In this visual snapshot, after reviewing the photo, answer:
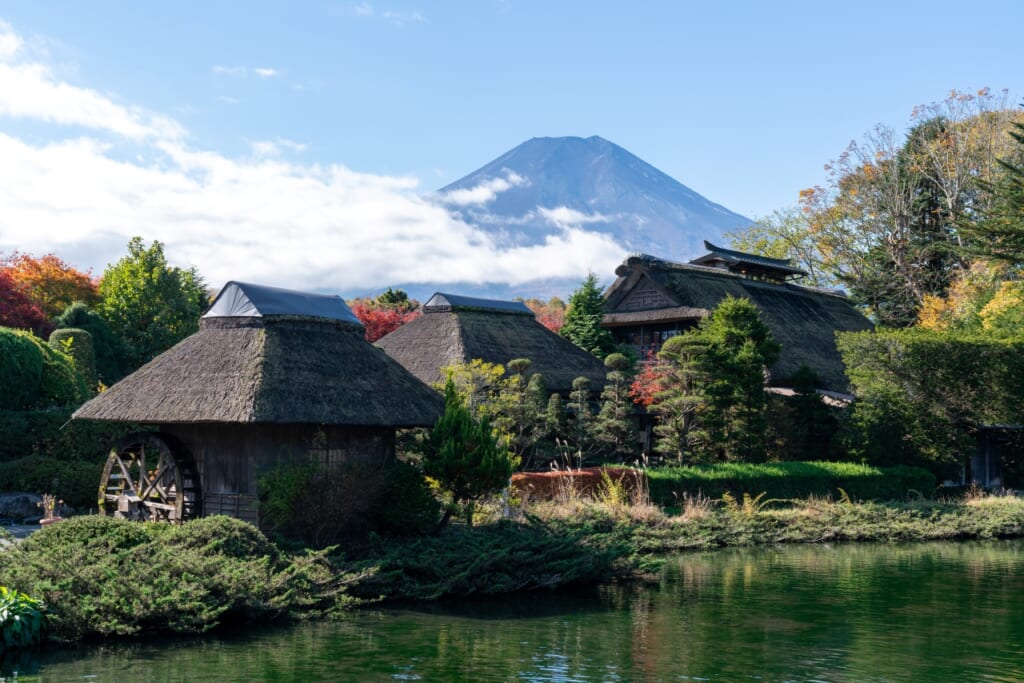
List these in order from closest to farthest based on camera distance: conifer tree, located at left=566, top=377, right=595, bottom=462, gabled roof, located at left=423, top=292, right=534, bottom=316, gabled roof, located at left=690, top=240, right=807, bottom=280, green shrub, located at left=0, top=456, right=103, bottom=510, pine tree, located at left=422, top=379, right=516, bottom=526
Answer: pine tree, located at left=422, top=379, right=516, bottom=526 < green shrub, located at left=0, top=456, right=103, bottom=510 < conifer tree, located at left=566, top=377, right=595, bottom=462 < gabled roof, located at left=423, top=292, right=534, bottom=316 < gabled roof, located at left=690, top=240, right=807, bottom=280

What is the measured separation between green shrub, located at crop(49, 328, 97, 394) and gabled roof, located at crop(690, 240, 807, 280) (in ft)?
101

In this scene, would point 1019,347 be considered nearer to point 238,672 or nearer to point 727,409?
point 727,409

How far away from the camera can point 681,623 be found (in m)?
17.6

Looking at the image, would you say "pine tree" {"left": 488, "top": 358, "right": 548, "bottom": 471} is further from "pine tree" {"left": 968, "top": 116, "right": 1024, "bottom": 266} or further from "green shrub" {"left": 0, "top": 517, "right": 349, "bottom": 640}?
"pine tree" {"left": 968, "top": 116, "right": 1024, "bottom": 266}

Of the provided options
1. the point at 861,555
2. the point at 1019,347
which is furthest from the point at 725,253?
the point at 861,555

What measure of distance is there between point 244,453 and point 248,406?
172cm

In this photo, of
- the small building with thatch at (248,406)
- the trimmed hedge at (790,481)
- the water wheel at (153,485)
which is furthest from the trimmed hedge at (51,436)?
the trimmed hedge at (790,481)

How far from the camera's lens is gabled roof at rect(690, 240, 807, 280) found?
177ft

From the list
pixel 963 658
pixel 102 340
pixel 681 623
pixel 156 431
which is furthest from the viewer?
pixel 102 340

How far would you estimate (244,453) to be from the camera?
72.5ft

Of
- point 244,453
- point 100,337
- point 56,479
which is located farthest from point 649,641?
point 100,337

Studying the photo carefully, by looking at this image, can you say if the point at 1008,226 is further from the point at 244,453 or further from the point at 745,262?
the point at 745,262

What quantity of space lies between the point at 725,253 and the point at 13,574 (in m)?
43.9

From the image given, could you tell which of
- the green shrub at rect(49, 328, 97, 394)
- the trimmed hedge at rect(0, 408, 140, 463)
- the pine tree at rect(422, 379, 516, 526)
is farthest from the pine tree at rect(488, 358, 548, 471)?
the green shrub at rect(49, 328, 97, 394)
